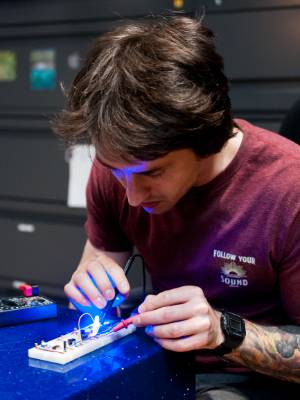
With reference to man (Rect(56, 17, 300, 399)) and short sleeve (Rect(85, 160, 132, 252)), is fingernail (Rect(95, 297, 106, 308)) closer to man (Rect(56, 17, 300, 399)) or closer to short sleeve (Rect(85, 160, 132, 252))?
man (Rect(56, 17, 300, 399))

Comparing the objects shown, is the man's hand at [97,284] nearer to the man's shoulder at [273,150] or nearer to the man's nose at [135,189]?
the man's nose at [135,189]

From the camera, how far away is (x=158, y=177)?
100 cm

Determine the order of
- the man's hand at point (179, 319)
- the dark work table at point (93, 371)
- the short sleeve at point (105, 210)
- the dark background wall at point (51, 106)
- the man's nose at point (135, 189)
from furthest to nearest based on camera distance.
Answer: the dark background wall at point (51, 106) → the short sleeve at point (105, 210) → the man's nose at point (135, 189) → the man's hand at point (179, 319) → the dark work table at point (93, 371)

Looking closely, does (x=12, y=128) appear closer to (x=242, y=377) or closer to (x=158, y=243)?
(x=158, y=243)

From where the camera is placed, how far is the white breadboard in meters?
0.82

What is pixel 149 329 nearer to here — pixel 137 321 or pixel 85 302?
pixel 137 321

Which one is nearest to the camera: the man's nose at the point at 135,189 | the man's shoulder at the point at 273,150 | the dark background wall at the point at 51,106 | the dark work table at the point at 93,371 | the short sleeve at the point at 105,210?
the dark work table at the point at 93,371

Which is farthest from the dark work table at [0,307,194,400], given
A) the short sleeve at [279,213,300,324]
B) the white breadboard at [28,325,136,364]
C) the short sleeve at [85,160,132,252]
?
the short sleeve at [85,160,132,252]

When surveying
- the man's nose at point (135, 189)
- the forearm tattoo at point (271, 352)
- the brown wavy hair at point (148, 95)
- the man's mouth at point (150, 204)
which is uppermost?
the brown wavy hair at point (148, 95)

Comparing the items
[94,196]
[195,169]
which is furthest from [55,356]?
[94,196]

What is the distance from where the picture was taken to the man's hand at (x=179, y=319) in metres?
0.89

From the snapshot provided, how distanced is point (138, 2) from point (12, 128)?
684 mm

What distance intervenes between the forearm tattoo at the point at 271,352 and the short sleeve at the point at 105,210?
0.37m

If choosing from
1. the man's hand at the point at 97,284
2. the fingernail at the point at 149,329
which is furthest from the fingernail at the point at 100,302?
the fingernail at the point at 149,329
